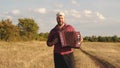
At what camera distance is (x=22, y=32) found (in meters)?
64.6

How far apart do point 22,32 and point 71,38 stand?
55.3 metres

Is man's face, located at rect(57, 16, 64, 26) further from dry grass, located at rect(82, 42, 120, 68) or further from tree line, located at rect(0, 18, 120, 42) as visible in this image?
tree line, located at rect(0, 18, 120, 42)

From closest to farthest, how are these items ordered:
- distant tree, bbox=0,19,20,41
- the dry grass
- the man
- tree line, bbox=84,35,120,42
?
the man, the dry grass, distant tree, bbox=0,19,20,41, tree line, bbox=84,35,120,42

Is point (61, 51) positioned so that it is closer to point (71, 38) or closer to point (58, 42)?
point (58, 42)

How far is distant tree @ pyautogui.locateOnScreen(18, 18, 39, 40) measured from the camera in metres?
64.2

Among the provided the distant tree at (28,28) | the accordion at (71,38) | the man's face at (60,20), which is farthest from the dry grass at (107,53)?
the distant tree at (28,28)

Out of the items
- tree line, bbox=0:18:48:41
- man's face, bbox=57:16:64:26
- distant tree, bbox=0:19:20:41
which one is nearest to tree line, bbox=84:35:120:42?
tree line, bbox=0:18:48:41

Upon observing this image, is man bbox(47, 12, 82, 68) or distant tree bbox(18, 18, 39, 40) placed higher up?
distant tree bbox(18, 18, 39, 40)

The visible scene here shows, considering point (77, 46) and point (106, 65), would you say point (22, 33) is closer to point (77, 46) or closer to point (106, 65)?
point (106, 65)

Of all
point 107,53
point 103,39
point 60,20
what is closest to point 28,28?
point 103,39

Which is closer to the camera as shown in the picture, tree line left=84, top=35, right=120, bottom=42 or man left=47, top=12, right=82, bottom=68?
man left=47, top=12, right=82, bottom=68

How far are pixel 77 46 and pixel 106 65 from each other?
9.55 m

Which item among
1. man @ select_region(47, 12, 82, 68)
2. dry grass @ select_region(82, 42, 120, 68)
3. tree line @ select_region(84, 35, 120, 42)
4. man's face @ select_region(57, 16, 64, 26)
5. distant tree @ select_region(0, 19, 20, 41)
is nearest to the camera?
man's face @ select_region(57, 16, 64, 26)

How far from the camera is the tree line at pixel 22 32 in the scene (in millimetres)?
55184
